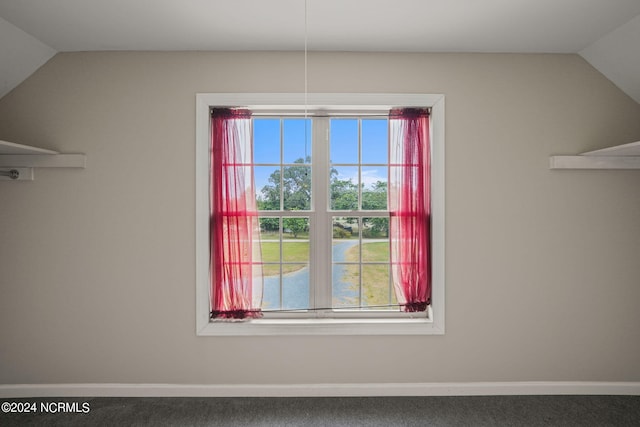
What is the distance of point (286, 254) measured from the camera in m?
2.97

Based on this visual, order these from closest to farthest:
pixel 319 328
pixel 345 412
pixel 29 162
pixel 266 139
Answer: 1. pixel 345 412
2. pixel 29 162
3. pixel 319 328
4. pixel 266 139

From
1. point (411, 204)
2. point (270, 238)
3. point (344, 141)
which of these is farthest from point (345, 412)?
point (344, 141)

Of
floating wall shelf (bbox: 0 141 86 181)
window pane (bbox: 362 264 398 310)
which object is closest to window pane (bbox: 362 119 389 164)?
window pane (bbox: 362 264 398 310)

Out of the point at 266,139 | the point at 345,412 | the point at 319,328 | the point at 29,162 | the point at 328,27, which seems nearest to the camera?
the point at 328,27

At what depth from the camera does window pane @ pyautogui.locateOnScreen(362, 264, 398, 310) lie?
2.96 m

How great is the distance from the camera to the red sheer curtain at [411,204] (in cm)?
282

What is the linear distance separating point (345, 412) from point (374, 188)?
63.7 inches

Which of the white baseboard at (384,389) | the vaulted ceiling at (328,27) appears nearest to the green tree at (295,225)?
the white baseboard at (384,389)

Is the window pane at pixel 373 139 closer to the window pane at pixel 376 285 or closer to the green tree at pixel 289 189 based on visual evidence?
the green tree at pixel 289 189

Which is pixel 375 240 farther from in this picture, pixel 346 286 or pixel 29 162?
pixel 29 162

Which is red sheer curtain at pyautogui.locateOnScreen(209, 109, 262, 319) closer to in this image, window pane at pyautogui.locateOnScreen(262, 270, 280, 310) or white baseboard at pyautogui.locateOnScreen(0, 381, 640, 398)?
window pane at pyautogui.locateOnScreen(262, 270, 280, 310)

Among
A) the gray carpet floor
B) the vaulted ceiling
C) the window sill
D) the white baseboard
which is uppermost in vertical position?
the vaulted ceiling

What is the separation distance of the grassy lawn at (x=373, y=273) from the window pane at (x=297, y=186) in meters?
0.55

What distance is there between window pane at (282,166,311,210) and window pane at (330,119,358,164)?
251mm
